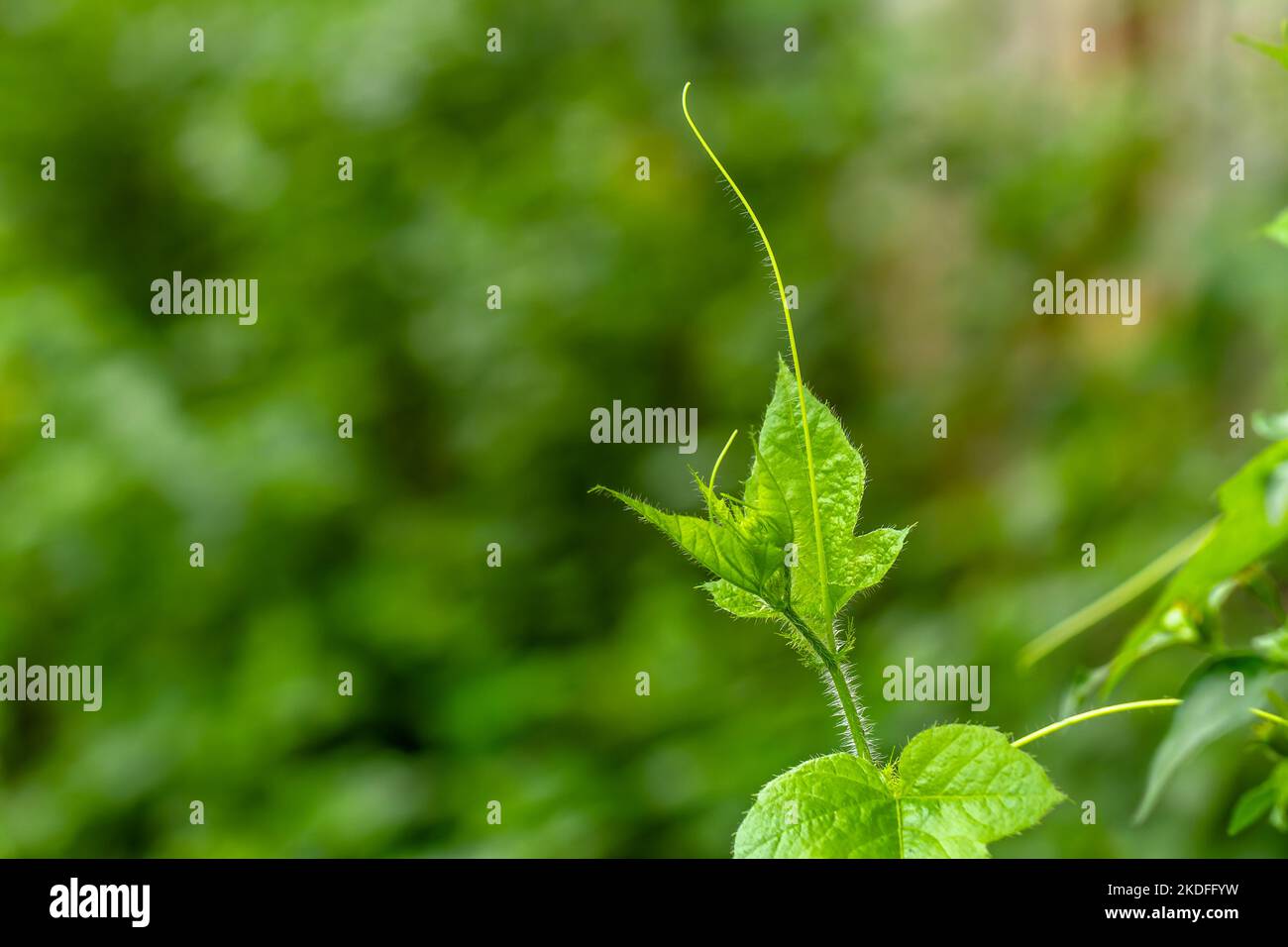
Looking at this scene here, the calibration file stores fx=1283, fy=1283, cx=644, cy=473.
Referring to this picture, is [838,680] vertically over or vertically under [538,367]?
under

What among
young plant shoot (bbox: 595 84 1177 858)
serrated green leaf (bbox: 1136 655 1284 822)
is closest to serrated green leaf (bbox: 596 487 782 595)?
young plant shoot (bbox: 595 84 1177 858)

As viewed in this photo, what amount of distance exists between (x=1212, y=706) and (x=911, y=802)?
0.12m

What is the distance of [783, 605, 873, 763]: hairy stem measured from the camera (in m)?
0.27

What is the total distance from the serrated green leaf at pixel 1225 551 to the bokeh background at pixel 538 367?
3.31 ft

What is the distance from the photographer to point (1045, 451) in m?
1.66

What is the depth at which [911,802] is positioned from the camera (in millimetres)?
272

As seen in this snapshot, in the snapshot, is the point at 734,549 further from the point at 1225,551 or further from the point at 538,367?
the point at 538,367

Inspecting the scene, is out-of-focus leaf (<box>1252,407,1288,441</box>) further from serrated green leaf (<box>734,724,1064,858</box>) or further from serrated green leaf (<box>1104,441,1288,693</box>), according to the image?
serrated green leaf (<box>734,724,1064,858</box>)

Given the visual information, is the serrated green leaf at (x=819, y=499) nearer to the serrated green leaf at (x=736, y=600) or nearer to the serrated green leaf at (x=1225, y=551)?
the serrated green leaf at (x=736, y=600)

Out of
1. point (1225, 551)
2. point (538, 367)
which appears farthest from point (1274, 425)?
point (538, 367)

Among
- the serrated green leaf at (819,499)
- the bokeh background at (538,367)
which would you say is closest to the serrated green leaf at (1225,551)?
the serrated green leaf at (819,499)

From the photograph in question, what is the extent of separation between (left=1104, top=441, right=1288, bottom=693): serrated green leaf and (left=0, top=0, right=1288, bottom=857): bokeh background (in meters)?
1.01
